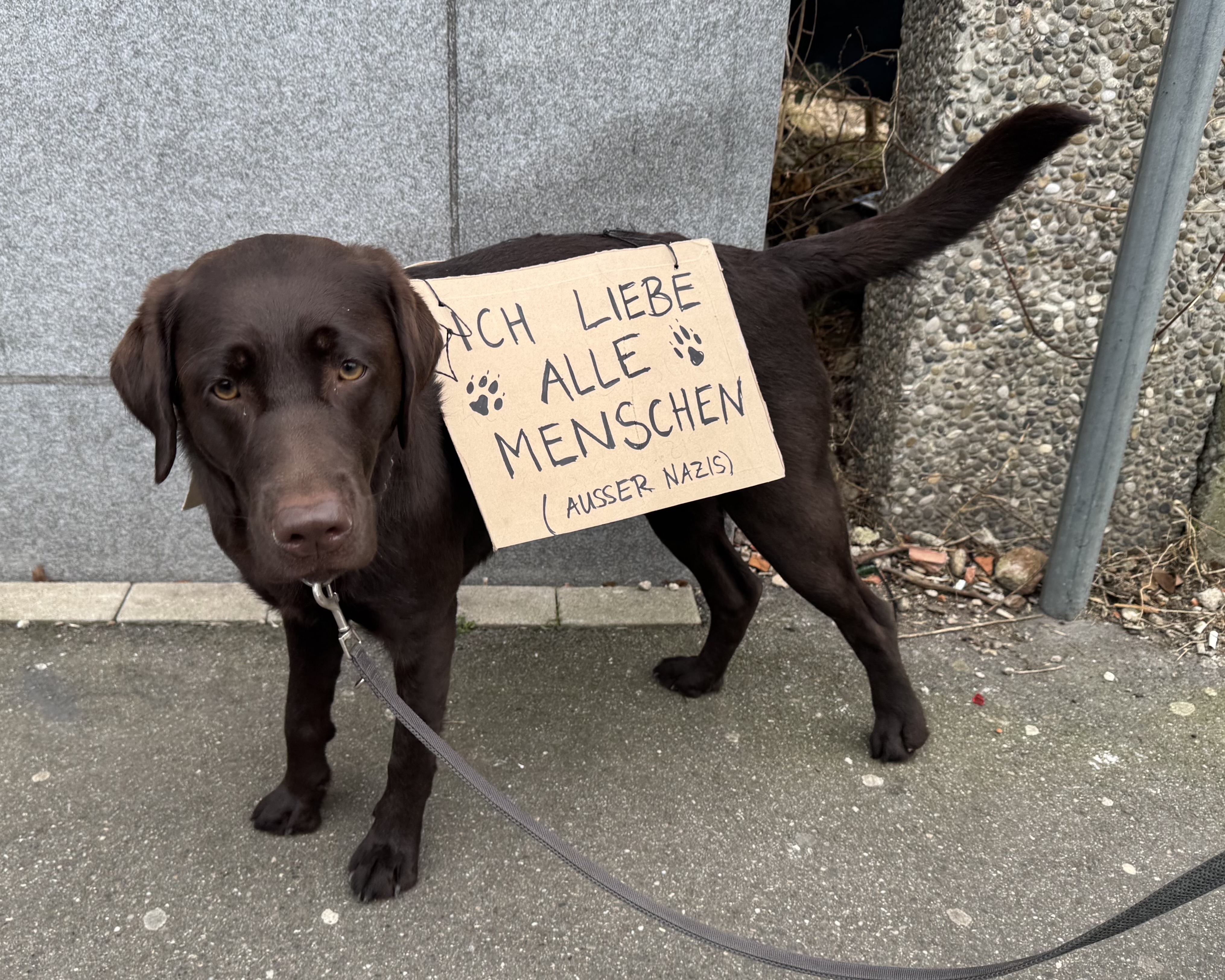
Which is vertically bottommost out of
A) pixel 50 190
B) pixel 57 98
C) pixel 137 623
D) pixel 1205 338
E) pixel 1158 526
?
pixel 137 623

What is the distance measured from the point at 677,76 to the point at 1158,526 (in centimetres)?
257

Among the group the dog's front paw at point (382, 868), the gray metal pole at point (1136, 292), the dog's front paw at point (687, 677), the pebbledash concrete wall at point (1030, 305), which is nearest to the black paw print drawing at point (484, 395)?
the dog's front paw at point (382, 868)

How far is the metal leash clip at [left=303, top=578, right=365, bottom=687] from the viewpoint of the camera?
1.81 m

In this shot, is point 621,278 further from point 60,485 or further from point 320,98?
point 60,485

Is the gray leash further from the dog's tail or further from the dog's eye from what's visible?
the dog's tail

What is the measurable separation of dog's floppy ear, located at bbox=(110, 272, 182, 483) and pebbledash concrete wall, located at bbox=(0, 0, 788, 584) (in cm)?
139

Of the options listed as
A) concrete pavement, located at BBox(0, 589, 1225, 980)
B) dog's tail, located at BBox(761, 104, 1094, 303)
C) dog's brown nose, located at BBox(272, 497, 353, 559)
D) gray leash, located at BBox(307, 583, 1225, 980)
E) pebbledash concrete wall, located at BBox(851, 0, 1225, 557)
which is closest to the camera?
gray leash, located at BBox(307, 583, 1225, 980)

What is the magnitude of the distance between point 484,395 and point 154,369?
73 cm

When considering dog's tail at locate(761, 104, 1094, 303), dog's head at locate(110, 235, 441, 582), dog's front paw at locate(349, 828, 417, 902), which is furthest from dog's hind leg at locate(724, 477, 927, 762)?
dog's front paw at locate(349, 828, 417, 902)

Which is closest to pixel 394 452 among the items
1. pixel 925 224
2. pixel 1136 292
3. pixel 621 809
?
pixel 621 809

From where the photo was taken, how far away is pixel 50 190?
2.87 metres

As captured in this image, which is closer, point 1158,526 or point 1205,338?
point 1205,338

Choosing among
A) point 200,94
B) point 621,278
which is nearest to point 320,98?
point 200,94

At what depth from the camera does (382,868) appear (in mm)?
2094
